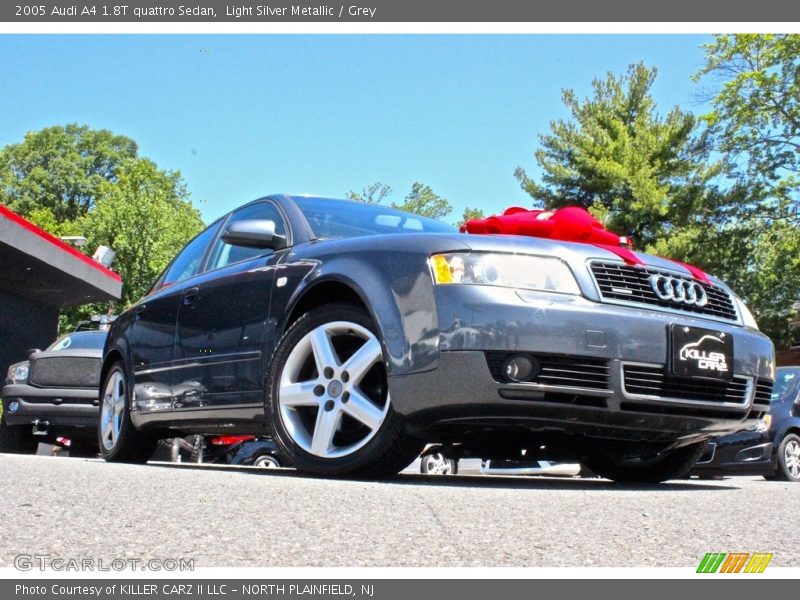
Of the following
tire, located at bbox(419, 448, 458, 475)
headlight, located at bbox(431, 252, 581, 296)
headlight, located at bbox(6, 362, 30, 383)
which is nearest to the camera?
headlight, located at bbox(431, 252, 581, 296)

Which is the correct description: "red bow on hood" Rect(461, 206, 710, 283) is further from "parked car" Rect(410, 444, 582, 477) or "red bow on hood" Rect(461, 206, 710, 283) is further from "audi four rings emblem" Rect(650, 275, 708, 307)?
"parked car" Rect(410, 444, 582, 477)

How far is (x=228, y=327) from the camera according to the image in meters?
5.30

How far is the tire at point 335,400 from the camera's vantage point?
430cm

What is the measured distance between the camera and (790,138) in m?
26.9

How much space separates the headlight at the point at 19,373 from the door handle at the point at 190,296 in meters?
5.03

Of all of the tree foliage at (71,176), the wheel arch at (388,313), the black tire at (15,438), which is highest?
the tree foliage at (71,176)

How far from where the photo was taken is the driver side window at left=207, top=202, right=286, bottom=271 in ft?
17.9

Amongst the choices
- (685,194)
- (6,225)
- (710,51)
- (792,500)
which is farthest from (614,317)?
(685,194)

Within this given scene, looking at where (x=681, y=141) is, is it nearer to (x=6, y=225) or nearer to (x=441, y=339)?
(x=6, y=225)

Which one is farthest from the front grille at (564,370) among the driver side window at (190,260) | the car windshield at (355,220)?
the driver side window at (190,260)

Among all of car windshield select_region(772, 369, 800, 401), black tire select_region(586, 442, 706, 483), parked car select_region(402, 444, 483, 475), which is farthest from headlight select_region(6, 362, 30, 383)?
car windshield select_region(772, 369, 800, 401)

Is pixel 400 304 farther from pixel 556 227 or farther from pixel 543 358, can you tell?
pixel 556 227

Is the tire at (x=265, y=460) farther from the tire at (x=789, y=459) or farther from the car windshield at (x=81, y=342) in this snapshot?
the tire at (x=789, y=459)

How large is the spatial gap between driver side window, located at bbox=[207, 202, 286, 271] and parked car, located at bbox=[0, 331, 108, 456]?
174 inches
